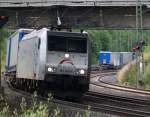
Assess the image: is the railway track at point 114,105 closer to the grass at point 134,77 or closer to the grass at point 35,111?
the grass at point 35,111

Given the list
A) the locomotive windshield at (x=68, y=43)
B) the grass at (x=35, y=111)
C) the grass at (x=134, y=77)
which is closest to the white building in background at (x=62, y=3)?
the grass at (x=134, y=77)

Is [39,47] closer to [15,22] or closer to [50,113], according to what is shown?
[50,113]

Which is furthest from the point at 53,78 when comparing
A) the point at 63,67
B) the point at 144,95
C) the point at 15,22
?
the point at 15,22

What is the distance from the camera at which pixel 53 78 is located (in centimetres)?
2072

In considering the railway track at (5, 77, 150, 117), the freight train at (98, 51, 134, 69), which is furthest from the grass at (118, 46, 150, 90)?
the freight train at (98, 51, 134, 69)

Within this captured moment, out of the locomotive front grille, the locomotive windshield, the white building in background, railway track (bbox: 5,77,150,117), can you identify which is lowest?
railway track (bbox: 5,77,150,117)

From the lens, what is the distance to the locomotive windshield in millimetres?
21328

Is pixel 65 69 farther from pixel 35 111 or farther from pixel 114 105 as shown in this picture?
pixel 35 111

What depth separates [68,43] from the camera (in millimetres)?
21406

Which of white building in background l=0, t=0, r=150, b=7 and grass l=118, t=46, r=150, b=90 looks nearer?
white building in background l=0, t=0, r=150, b=7

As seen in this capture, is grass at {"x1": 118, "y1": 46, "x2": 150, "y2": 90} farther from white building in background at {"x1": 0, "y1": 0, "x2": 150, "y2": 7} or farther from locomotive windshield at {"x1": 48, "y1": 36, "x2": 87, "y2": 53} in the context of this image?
locomotive windshield at {"x1": 48, "y1": 36, "x2": 87, "y2": 53}

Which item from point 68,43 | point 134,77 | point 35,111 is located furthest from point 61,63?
point 134,77

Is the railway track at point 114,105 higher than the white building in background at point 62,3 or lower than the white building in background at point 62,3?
lower

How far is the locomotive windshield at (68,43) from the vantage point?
21328 millimetres
